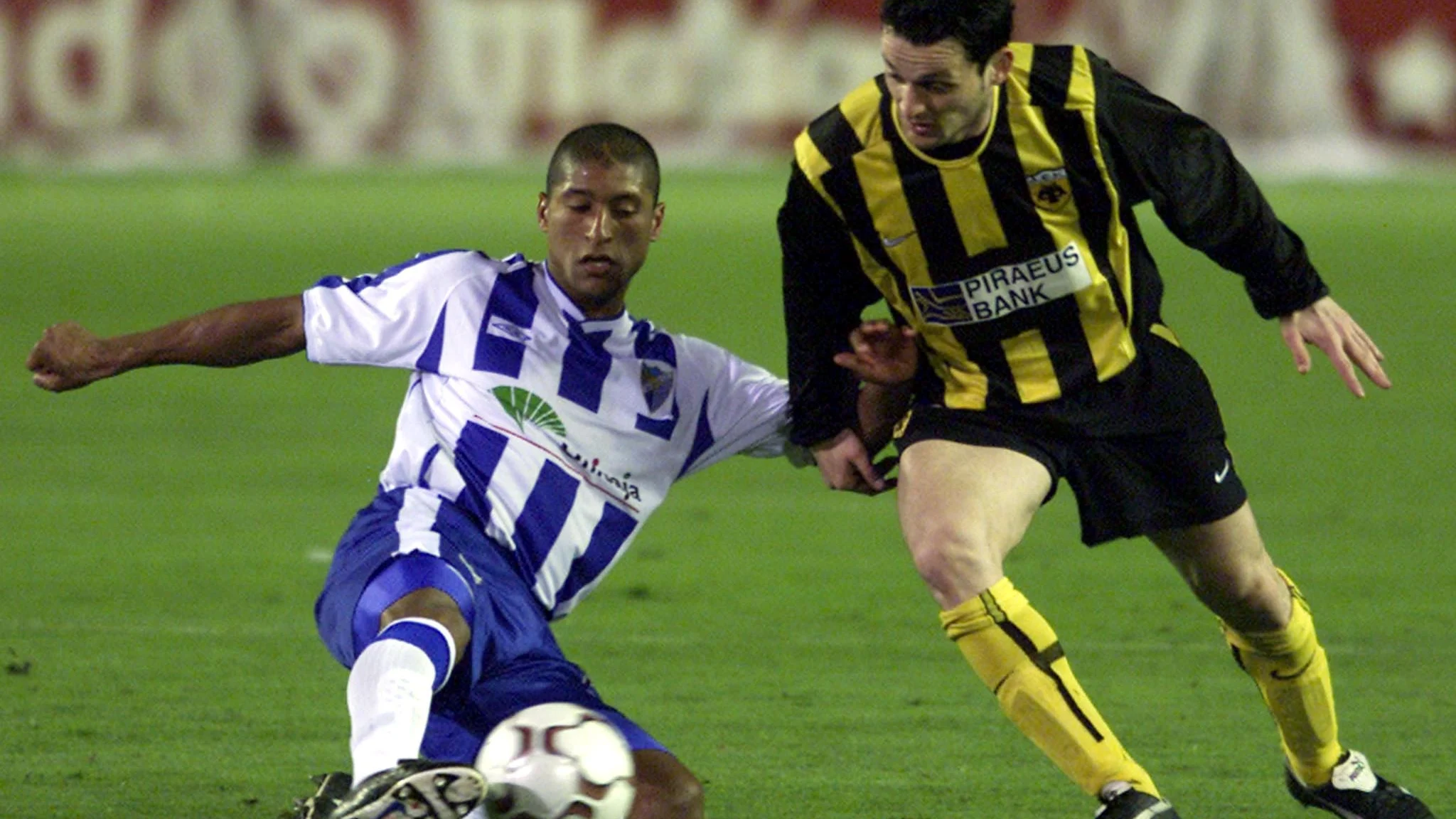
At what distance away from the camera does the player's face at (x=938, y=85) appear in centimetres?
420

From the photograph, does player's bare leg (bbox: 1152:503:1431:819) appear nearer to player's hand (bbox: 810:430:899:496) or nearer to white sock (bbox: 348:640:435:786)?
player's hand (bbox: 810:430:899:496)

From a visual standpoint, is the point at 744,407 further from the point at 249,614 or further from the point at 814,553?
the point at 814,553

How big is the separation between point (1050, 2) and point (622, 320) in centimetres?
1823

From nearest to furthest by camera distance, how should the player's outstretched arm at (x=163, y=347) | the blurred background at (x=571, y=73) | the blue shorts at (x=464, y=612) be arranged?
1. the blue shorts at (x=464, y=612)
2. the player's outstretched arm at (x=163, y=347)
3. the blurred background at (x=571, y=73)

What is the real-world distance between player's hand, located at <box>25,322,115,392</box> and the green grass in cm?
94

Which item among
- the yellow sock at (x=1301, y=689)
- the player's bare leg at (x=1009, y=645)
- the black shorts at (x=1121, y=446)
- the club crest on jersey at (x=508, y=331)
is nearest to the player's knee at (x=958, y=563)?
the player's bare leg at (x=1009, y=645)

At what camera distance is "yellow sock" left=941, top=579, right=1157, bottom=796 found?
414 centimetres

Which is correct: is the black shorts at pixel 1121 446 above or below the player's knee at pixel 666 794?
above

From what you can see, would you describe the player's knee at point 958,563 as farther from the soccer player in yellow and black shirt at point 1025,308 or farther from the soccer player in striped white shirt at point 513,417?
the soccer player in striped white shirt at point 513,417

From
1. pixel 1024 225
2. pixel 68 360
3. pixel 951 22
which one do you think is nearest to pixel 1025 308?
pixel 1024 225

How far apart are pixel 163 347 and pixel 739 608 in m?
2.80

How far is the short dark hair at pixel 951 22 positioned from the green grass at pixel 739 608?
1.63 metres

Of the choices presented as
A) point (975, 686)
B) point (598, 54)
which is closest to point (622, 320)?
point (975, 686)

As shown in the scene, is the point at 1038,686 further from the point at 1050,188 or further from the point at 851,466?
the point at 1050,188
